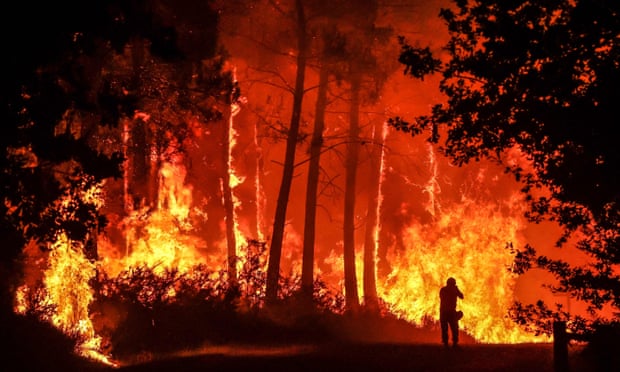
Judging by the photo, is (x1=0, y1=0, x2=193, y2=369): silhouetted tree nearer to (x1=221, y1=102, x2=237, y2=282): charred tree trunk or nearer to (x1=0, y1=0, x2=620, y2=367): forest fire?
(x1=0, y1=0, x2=620, y2=367): forest fire

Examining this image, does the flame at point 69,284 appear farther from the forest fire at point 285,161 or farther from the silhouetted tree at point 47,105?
the silhouetted tree at point 47,105

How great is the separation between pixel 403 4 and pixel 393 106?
627 cm

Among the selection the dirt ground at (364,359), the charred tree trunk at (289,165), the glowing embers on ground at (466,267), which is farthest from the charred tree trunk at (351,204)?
the dirt ground at (364,359)

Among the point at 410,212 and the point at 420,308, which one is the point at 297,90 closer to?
the point at 420,308

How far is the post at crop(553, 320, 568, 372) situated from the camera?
12070 millimetres

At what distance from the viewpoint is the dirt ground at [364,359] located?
578 inches

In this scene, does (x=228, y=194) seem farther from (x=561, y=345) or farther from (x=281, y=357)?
(x=561, y=345)

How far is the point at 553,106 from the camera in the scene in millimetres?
11562

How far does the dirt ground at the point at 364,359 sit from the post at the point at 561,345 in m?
1.25

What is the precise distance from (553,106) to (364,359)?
7.13 m

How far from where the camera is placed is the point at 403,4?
1152 inches

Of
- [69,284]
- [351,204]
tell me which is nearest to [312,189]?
[351,204]

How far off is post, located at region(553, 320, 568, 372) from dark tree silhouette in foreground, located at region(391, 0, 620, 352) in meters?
0.31

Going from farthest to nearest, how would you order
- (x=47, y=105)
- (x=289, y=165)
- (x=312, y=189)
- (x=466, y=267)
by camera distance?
(x=466, y=267)
(x=312, y=189)
(x=289, y=165)
(x=47, y=105)
